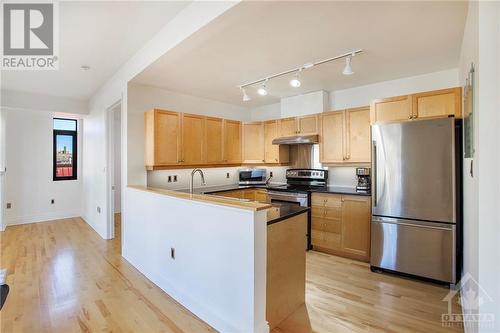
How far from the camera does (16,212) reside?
17.5 ft

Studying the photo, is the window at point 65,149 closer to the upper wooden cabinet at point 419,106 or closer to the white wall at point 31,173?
the white wall at point 31,173

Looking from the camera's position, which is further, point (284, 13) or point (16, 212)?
point (16, 212)

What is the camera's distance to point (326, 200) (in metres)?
Result: 3.74

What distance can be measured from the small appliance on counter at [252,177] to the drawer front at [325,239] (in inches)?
61.7

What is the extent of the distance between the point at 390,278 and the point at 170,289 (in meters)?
2.51

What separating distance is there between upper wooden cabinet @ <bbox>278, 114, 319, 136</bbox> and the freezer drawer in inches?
69.8

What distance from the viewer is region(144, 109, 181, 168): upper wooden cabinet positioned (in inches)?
138

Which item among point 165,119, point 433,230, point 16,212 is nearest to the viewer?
point 433,230

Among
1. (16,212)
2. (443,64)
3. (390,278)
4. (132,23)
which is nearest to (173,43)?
(132,23)

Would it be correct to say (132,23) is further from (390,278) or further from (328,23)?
(390,278)

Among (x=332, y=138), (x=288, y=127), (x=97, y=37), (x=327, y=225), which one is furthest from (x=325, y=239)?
(x=97, y=37)

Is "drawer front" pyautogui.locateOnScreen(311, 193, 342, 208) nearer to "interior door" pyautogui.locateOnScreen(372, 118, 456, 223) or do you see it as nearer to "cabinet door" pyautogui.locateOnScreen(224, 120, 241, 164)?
"interior door" pyautogui.locateOnScreen(372, 118, 456, 223)

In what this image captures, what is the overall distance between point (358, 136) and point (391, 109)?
65 cm

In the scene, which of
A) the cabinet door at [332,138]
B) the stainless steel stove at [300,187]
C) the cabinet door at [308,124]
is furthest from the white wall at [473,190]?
the cabinet door at [308,124]
